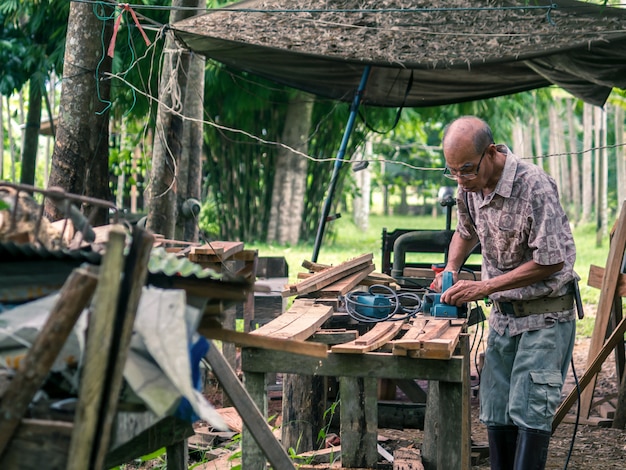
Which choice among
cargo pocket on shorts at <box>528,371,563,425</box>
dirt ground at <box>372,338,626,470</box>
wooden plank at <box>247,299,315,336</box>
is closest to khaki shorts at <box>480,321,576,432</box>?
cargo pocket on shorts at <box>528,371,563,425</box>

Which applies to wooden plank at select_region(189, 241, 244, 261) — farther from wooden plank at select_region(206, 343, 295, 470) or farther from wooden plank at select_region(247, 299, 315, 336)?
wooden plank at select_region(206, 343, 295, 470)

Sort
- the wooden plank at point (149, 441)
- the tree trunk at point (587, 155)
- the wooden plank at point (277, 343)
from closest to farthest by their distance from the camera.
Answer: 1. the wooden plank at point (277, 343)
2. the wooden plank at point (149, 441)
3. the tree trunk at point (587, 155)

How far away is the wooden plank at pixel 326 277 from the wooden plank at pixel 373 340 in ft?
2.26

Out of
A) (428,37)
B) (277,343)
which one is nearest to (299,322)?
(277,343)

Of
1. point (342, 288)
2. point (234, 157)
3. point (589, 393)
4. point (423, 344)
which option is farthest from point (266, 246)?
point (423, 344)

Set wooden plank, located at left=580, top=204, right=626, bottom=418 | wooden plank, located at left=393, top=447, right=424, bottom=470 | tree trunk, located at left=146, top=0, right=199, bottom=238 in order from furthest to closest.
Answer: tree trunk, located at left=146, top=0, right=199, bottom=238
wooden plank, located at left=580, top=204, right=626, bottom=418
wooden plank, located at left=393, top=447, right=424, bottom=470

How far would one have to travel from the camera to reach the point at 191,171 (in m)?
8.19

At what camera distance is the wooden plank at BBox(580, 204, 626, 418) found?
705 centimetres

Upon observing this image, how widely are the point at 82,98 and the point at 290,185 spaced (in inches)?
519

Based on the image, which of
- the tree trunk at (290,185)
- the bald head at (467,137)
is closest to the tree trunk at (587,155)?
the tree trunk at (290,185)

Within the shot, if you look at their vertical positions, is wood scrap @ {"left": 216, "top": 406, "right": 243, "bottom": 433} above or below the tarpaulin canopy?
below

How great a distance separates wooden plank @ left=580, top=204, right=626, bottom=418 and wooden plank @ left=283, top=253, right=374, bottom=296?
1.99 m

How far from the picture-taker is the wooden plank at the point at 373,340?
396 centimetres

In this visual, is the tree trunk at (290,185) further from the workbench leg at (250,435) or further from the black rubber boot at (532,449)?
the workbench leg at (250,435)
